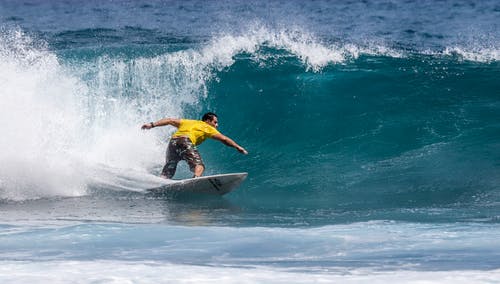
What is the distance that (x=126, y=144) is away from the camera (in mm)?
14133

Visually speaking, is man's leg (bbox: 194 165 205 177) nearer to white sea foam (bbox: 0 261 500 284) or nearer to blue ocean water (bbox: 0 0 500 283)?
blue ocean water (bbox: 0 0 500 283)

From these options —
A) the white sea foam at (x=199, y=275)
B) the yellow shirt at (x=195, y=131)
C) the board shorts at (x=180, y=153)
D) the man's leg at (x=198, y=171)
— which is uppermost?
the yellow shirt at (x=195, y=131)

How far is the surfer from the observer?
11344 mm

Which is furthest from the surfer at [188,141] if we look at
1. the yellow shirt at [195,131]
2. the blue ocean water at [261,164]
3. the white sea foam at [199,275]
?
the white sea foam at [199,275]

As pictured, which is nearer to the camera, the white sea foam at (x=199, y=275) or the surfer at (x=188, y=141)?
the white sea foam at (x=199, y=275)

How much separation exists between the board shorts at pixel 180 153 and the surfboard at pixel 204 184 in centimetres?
62

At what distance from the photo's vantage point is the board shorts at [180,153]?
11352 mm

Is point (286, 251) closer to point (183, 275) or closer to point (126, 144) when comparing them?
point (183, 275)

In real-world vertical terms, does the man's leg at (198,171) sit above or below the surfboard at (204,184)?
above

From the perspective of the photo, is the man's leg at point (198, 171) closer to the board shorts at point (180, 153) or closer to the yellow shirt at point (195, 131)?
the board shorts at point (180, 153)

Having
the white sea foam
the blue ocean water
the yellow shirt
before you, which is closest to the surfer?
the yellow shirt

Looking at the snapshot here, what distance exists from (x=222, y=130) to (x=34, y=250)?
8063 mm

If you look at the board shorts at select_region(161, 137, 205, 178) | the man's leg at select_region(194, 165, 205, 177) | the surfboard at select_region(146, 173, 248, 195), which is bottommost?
the surfboard at select_region(146, 173, 248, 195)

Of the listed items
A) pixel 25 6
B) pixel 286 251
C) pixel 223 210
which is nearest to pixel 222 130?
pixel 223 210
